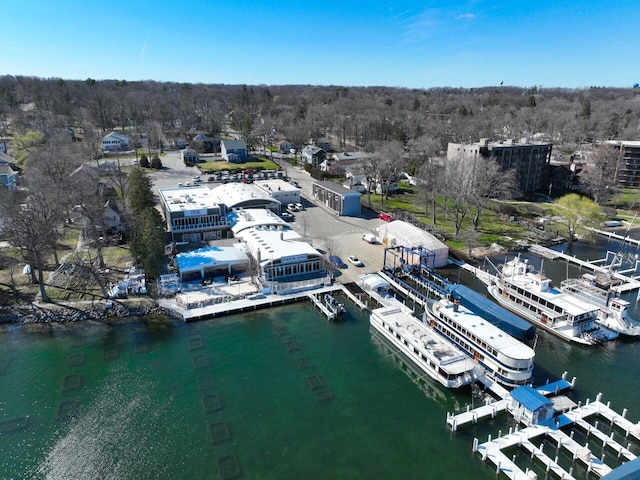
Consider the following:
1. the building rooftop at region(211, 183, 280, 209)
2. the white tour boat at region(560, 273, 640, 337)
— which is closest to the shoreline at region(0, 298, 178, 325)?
the building rooftop at region(211, 183, 280, 209)

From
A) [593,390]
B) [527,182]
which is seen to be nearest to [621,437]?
[593,390]

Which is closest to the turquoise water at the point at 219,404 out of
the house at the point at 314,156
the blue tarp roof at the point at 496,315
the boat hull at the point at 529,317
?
the blue tarp roof at the point at 496,315

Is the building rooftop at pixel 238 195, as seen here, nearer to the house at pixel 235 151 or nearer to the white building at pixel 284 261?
the white building at pixel 284 261

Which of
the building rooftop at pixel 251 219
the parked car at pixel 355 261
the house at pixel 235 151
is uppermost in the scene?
the house at pixel 235 151

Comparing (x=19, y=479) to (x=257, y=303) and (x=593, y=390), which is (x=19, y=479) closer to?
(x=257, y=303)

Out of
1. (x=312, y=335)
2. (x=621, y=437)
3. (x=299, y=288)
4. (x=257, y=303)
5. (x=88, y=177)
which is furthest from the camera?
(x=88, y=177)

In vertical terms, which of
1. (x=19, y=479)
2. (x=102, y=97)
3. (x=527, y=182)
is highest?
Result: (x=102, y=97)
